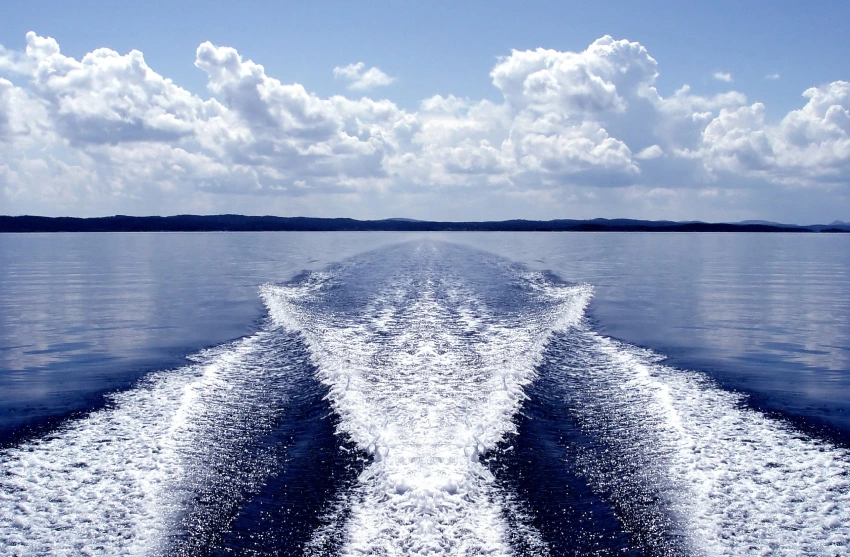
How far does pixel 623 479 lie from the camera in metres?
7.70

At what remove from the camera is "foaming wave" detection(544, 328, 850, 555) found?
6.34 metres

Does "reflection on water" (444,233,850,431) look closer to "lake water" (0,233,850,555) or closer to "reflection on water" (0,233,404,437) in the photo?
"lake water" (0,233,850,555)

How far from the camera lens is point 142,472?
25.6ft

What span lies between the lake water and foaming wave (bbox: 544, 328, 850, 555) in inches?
1.4

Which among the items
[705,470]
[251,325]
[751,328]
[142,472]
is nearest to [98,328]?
[251,325]

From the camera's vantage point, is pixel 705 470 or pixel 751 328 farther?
pixel 751 328

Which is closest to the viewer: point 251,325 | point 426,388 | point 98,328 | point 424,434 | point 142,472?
point 142,472

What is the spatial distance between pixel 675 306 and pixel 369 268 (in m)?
20.0

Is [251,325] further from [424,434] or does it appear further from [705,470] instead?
[705,470]

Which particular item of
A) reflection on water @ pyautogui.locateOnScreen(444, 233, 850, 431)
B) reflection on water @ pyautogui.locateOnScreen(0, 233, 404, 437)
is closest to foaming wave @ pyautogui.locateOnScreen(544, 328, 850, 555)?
reflection on water @ pyautogui.locateOnScreen(444, 233, 850, 431)

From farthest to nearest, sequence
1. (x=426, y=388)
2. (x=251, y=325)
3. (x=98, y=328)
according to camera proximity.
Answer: (x=251, y=325) → (x=98, y=328) → (x=426, y=388)

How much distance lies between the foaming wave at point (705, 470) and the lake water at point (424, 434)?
36 millimetres

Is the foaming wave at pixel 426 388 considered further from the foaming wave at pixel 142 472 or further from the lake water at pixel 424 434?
the foaming wave at pixel 142 472

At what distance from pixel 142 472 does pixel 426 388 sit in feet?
17.1
